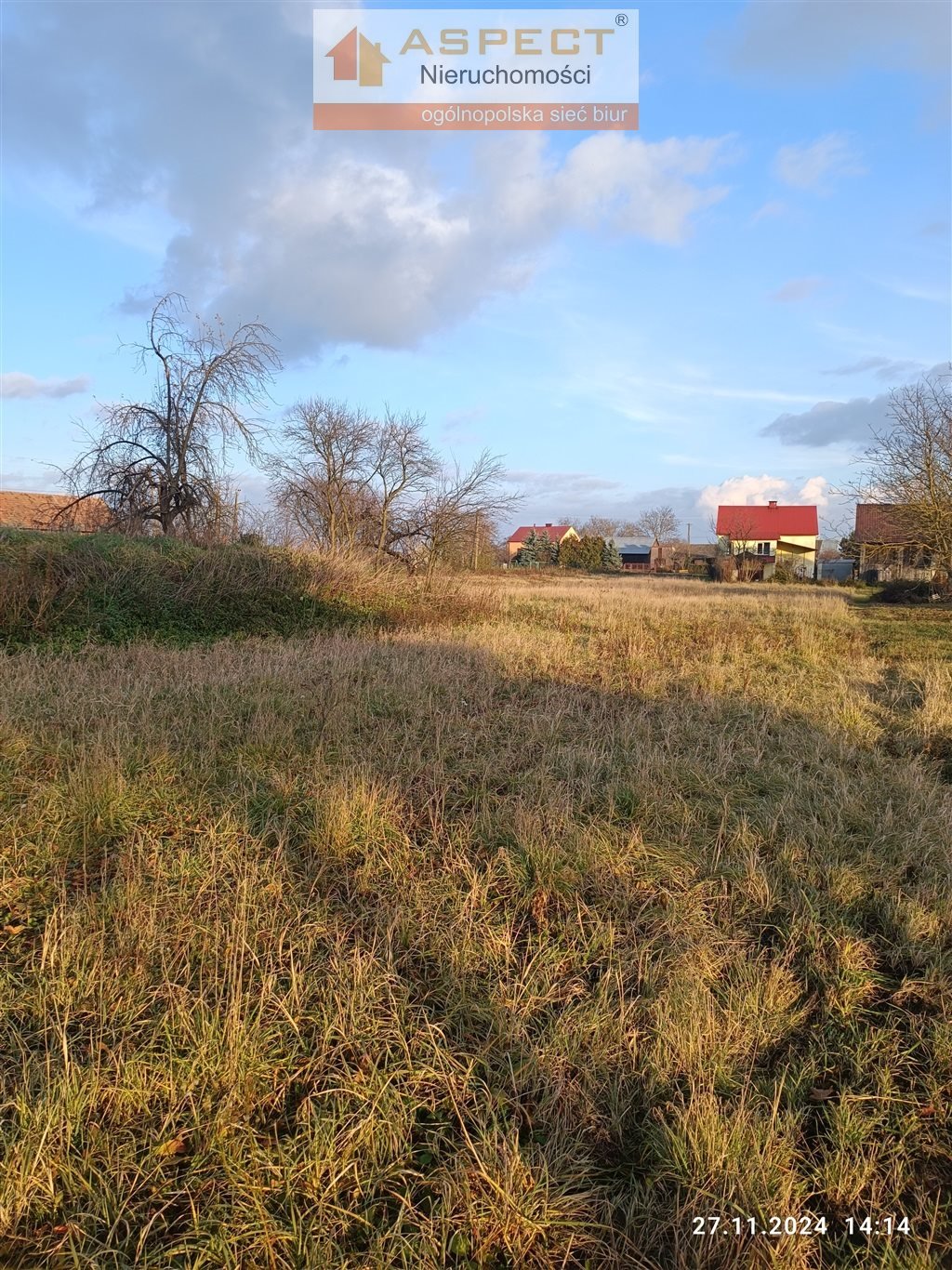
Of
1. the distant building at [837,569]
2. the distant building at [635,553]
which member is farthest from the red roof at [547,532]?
the distant building at [837,569]

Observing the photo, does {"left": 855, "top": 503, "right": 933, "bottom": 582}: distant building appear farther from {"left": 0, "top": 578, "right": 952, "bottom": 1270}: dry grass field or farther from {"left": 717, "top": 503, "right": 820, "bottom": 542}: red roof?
{"left": 0, "top": 578, "right": 952, "bottom": 1270}: dry grass field

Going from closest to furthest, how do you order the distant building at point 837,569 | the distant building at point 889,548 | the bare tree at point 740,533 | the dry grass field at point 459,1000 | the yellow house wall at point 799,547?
the dry grass field at point 459,1000
the distant building at point 889,548
the distant building at point 837,569
the bare tree at point 740,533
the yellow house wall at point 799,547

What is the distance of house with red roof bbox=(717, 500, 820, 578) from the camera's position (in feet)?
198

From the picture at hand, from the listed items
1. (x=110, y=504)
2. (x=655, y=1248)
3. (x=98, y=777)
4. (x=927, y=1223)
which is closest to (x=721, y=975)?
(x=927, y=1223)

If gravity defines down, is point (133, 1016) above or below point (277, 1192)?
above

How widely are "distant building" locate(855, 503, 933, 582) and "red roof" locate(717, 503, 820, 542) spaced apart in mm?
17922

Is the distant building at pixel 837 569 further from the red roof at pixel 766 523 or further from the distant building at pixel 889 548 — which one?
the red roof at pixel 766 523

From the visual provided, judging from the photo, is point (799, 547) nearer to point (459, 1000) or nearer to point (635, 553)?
point (635, 553)

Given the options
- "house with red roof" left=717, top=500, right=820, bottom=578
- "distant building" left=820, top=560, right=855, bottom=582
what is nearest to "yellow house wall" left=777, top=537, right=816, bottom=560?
"house with red roof" left=717, top=500, right=820, bottom=578

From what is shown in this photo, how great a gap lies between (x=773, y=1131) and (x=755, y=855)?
6.04ft

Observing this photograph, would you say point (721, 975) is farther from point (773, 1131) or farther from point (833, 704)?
point (833, 704)

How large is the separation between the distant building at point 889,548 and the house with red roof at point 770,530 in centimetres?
1477

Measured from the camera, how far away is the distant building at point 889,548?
23950mm

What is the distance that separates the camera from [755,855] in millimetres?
3807
